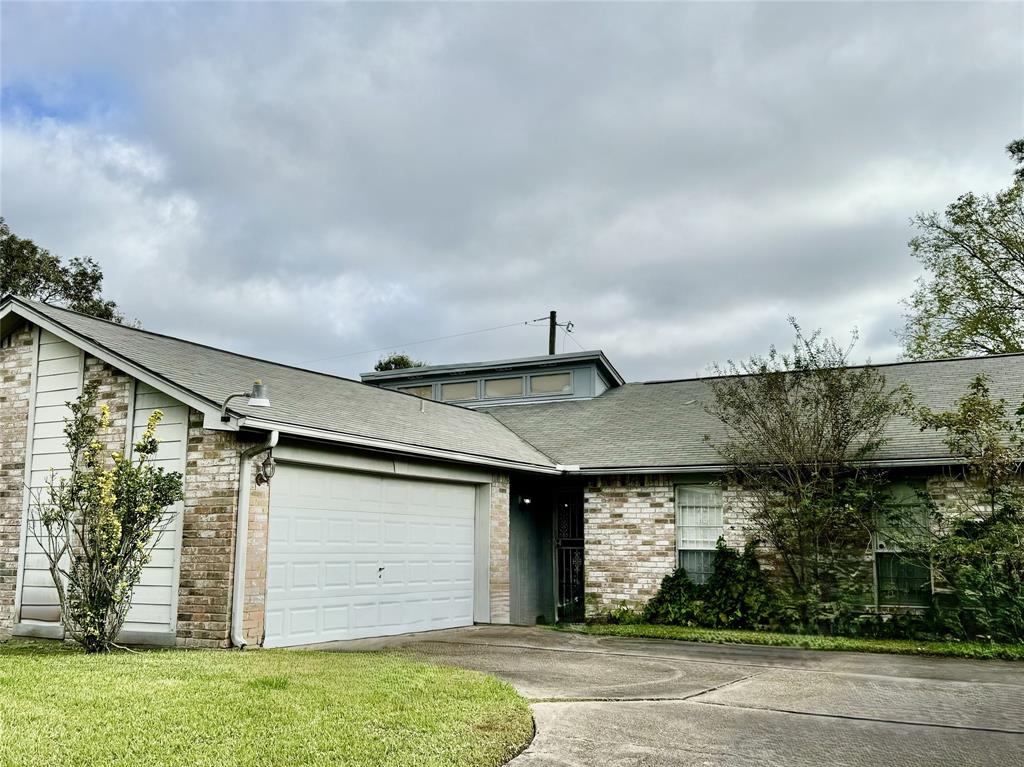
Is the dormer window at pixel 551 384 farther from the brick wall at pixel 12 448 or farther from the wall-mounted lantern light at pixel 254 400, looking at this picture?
the brick wall at pixel 12 448

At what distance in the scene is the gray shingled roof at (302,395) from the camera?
11047 mm

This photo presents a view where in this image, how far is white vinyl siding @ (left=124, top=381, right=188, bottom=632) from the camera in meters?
10.4

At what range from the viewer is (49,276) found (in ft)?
100

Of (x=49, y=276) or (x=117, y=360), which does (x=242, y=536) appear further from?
(x=49, y=276)

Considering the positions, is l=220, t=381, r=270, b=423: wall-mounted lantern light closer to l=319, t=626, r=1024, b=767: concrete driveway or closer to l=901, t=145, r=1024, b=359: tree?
l=319, t=626, r=1024, b=767: concrete driveway

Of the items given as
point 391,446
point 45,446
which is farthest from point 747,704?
point 45,446

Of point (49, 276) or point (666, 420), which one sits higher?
point (49, 276)

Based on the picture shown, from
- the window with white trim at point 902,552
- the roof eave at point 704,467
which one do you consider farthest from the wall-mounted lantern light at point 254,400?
the window with white trim at point 902,552

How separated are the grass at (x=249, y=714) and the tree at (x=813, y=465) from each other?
689 cm

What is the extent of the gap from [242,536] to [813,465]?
330 inches

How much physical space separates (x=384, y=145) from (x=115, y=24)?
5.92m

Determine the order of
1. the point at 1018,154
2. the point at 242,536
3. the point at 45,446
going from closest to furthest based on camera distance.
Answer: the point at 242,536 < the point at 45,446 < the point at 1018,154

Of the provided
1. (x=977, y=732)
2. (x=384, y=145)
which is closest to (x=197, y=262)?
(x=384, y=145)

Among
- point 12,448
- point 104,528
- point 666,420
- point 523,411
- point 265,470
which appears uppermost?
point 523,411
